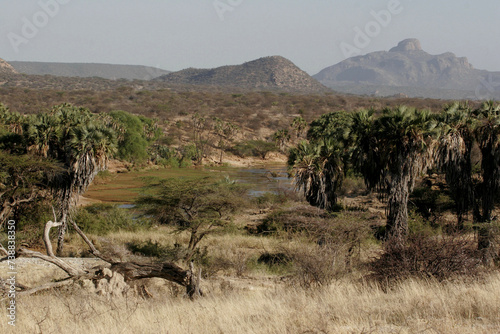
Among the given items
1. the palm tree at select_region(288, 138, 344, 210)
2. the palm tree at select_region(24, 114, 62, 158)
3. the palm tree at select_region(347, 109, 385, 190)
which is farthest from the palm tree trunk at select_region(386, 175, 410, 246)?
the palm tree at select_region(24, 114, 62, 158)

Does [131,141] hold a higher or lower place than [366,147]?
lower

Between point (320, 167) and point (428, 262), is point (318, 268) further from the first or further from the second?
point (320, 167)

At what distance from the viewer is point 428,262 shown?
1123 centimetres

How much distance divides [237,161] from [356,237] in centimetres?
6343

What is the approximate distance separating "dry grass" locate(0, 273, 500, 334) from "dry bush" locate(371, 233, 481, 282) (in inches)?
60.7

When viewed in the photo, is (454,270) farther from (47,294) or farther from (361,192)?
(361,192)

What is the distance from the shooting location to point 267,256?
843 inches

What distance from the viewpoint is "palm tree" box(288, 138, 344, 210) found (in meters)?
26.0

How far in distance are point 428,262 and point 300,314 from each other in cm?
505

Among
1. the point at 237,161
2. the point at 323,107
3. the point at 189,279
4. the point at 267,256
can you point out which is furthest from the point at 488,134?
the point at 323,107

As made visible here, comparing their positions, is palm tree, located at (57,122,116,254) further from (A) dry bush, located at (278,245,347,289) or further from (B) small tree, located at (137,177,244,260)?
(A) dry bush, located at (278,245,347,289)

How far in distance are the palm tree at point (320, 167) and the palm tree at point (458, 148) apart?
5.87m

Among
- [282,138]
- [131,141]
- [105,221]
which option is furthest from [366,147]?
[282,138]

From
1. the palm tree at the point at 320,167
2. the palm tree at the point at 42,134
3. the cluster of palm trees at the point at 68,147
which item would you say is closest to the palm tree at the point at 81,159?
the cluster of palm trees at the point at 68,147
